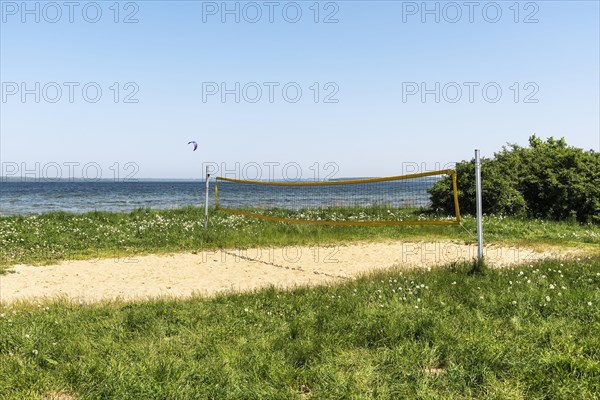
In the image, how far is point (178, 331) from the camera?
5.07 m

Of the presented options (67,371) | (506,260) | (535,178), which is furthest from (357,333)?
(535,178)

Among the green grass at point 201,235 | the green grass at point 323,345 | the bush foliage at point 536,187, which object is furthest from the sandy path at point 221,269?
the bush foliage at point 536,187

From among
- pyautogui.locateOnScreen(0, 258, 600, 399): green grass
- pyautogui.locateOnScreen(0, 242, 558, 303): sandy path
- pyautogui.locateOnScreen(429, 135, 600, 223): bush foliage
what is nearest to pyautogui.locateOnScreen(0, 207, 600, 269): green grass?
pyautogui.locateOnScreen(0, 242, 558, 303): sandy path

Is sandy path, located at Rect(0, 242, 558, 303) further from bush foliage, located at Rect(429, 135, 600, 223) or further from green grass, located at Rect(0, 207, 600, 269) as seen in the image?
bush foliage, located at Rect(429, 135, 600, 223)

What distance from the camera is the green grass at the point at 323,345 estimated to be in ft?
12.1

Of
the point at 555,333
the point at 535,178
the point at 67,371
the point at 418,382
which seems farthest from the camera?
the point at 535,178

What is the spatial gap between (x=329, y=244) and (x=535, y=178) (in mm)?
9537

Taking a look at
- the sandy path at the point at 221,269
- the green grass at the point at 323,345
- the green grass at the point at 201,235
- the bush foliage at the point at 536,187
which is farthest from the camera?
the bush foliage at the point at 536,187

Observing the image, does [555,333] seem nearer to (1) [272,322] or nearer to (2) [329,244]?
(1) [272,322]

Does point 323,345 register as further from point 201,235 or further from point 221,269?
point 201,235

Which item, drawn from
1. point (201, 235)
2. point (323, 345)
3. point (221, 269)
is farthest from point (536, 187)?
point (323, 345)

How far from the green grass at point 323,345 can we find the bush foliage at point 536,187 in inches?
406

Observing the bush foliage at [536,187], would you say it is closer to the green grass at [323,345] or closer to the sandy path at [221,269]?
the sandy path at [221,269]

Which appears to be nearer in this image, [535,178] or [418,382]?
[418,382]
